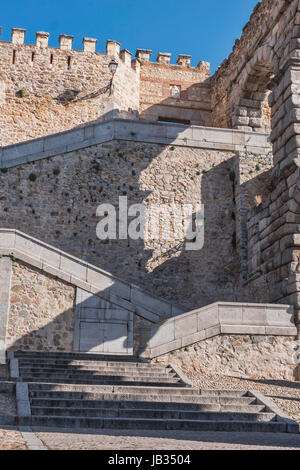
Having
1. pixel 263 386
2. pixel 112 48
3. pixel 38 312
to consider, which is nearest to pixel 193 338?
pixel 263 386

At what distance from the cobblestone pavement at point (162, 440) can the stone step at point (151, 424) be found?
11.1 inches

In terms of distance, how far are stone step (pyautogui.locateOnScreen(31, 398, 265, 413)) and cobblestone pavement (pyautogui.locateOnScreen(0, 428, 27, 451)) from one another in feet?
5.01

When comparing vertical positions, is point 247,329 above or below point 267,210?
below

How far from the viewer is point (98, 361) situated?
10352 mm

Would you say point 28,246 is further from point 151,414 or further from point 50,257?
point 151,414

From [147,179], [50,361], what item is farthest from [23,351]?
[147,179]

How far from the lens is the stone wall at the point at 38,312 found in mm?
11539

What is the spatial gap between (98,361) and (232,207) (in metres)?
7.25

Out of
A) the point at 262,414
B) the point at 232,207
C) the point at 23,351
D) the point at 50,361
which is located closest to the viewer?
the point at 262,414

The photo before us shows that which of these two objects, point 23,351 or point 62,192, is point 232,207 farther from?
point 23,351

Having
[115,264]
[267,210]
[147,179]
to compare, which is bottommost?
[115,264]

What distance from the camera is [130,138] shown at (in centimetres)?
1608

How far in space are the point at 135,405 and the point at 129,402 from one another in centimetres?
9

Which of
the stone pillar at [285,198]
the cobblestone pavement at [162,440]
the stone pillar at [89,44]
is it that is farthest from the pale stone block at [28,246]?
the stone pillar at [89,44]
